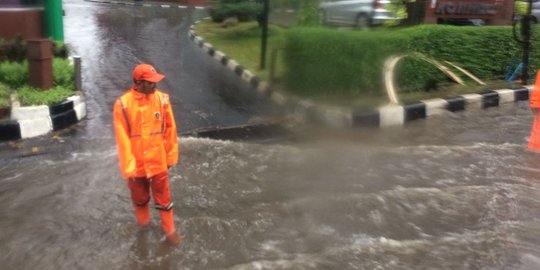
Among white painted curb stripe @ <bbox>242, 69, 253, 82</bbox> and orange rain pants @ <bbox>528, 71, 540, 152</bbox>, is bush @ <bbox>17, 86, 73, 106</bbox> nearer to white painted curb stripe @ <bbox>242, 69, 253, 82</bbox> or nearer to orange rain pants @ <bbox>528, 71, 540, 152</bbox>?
white painted curb stripe @ <bbox>242, 69, 253, 82</bbox>

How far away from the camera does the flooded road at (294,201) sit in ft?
13.3

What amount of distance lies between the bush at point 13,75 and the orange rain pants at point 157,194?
3.91 m

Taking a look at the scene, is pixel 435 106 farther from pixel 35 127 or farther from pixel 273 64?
pixel 35 127

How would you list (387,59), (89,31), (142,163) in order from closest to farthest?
(142,163)
(387,59)
(89,31)

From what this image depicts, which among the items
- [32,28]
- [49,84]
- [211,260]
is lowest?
[211,260]

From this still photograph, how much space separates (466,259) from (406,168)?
2017 millimetres

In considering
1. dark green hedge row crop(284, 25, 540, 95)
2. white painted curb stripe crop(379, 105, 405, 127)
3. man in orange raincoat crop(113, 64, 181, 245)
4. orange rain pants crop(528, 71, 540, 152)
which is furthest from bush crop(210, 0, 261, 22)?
man in orange raincoat crop(113, 64, 181, 245)

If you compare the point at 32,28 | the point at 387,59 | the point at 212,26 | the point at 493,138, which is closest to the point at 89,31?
the point at 212,26

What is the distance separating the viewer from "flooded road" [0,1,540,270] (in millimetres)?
4055

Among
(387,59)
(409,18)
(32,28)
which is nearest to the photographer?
(387,59)

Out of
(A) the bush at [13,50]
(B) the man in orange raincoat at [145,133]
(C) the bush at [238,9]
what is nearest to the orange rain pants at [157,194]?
(B) the man in orange raincoat at [145,133]

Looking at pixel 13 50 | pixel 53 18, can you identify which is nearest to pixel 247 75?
pixel 53 18

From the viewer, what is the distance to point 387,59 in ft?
27.3

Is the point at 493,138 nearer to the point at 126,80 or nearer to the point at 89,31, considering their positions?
the point at 126,80
